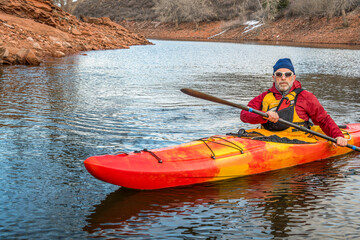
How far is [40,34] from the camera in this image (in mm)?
21984

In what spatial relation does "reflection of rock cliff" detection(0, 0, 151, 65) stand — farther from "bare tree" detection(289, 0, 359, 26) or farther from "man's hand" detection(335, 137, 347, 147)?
"bare tree" detection(289, 0, 359, 26)

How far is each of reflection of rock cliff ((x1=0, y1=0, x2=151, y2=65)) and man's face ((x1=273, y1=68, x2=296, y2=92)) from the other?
12.8m

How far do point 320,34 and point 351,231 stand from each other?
4086 cm

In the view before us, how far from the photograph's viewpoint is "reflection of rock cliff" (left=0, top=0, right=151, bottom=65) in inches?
685

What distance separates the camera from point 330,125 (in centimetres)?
589

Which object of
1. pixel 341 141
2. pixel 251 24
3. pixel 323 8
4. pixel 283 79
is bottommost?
pixel 341 141

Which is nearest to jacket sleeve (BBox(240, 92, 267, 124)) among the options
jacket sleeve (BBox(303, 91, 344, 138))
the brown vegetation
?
jacket sleeve (BBox(303, 91, 344, 138))

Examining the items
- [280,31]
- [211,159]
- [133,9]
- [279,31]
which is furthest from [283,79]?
[133,9]

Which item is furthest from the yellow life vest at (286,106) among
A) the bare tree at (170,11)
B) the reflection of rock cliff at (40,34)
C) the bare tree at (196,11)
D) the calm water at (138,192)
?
the bare tree at (170,11)

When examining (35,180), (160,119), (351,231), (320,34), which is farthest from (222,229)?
(320,34)

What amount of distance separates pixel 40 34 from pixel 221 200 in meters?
19.5

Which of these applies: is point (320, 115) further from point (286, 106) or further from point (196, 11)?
point (196, 11)

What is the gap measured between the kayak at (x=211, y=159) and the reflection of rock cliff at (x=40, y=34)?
12.9m

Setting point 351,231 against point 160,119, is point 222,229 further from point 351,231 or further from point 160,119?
point 160,119
